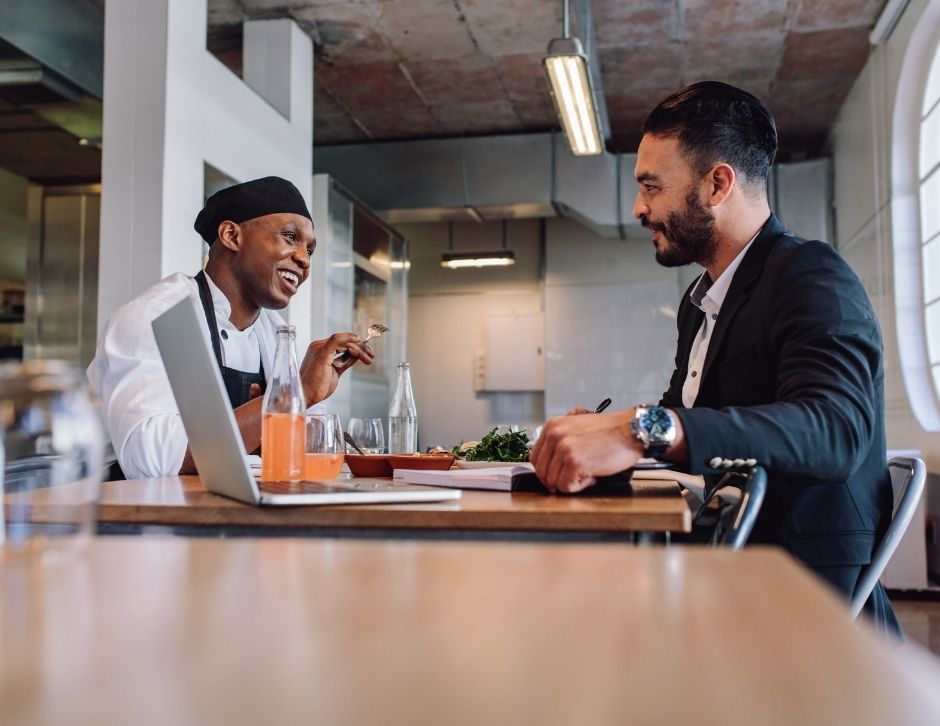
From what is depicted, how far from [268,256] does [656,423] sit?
1844 mm

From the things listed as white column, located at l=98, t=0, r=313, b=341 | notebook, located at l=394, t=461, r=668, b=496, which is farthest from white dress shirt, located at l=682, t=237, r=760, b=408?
white column, located at l=98, t=0, r=313, b=341

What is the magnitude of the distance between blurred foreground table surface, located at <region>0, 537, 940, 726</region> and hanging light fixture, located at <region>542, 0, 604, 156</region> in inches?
168

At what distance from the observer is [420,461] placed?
1.75 m

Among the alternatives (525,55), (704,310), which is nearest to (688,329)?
(704,310)

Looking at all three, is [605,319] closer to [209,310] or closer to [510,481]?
[209,310]

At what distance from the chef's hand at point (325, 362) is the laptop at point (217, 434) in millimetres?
832

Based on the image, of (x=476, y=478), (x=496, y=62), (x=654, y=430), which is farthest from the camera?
(x=496, y=62)

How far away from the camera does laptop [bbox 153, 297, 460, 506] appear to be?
1.26m

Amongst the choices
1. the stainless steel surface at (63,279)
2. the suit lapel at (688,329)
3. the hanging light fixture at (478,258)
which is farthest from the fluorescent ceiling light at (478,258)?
the suit lapel at (688,329)

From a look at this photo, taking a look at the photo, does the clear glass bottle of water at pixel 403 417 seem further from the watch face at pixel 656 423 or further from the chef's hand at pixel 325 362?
the watch face at pixel 656 423

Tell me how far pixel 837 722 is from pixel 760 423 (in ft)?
3.98

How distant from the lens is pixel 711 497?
1.53 meters

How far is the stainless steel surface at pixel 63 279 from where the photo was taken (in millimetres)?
7043

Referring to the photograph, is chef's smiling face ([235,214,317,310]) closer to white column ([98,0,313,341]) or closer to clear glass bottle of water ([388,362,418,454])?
clear glass bottle of water ([388,362,418,454])
